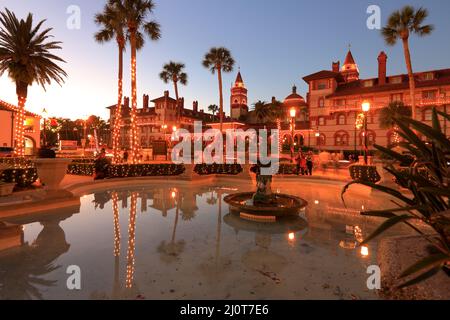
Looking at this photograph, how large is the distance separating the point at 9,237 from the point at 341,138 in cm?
4713

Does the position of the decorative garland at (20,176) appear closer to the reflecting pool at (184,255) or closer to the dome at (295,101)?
the reflecting pool at (184,255)

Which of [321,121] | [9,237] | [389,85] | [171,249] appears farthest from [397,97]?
[9,237]

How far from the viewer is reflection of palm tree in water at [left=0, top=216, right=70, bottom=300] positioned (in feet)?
12.7

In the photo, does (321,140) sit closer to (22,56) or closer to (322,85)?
(322,85)

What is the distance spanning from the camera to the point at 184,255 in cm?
534

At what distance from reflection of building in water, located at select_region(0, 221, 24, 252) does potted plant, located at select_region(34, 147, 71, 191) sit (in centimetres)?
380

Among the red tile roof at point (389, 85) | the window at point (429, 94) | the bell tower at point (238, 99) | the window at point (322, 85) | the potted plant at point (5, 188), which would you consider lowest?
the potted plant at point (5, 188)

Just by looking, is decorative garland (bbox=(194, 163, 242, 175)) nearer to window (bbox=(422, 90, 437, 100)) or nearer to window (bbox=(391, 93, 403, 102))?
window (bbox=(391, 93, 403, 102))

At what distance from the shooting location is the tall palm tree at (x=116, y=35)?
19.7 meters

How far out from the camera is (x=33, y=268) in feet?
15.2

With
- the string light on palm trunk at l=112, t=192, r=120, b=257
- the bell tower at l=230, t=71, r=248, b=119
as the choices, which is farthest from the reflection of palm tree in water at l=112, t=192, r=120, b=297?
the bell tower at l=230, t=71, r=248, b=119

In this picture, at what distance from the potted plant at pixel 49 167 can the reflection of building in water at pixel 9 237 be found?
12.5 feet

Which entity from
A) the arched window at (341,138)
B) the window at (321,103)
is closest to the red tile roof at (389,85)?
the window at (321,103)

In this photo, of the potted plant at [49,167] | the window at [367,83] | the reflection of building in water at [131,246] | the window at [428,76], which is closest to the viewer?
the reflection of building in water at [131,246]
